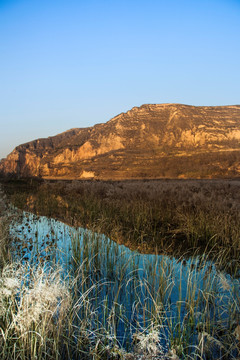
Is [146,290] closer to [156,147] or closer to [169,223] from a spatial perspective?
[169,223]

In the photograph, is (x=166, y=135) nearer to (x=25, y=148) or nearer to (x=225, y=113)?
(x=225, y=113)

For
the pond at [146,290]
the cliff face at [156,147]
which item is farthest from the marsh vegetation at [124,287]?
the cliff face at [156,147]

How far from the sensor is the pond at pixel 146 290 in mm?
2684

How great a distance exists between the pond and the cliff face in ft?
165

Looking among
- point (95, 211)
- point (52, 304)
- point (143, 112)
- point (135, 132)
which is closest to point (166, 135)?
point (135, 132)

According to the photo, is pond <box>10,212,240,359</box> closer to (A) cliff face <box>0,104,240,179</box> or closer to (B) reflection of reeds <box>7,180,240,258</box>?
(B) reflection of reeds <box>7,180,240,258</box>

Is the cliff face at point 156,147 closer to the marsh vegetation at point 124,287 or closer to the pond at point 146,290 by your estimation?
the marsh vegetation at point 124,287

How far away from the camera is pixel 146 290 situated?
3.86 metres

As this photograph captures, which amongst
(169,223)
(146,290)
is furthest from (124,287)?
(169,223)

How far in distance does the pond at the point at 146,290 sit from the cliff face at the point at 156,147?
50252 millimetres

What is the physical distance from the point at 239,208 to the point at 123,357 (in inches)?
282

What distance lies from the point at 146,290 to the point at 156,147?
86.6 m

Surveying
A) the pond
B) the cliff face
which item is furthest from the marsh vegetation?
the cliff face

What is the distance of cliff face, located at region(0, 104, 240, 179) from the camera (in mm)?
65562
